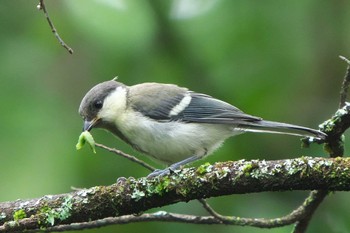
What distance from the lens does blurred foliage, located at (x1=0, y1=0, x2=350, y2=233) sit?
4633 mm

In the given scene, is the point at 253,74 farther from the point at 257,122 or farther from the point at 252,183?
the point at 252,183

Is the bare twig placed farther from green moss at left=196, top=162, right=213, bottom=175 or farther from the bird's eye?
the bird's eye

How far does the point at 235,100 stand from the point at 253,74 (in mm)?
242

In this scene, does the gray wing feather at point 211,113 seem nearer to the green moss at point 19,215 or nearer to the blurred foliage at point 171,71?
the blurred foliage at point 171,71

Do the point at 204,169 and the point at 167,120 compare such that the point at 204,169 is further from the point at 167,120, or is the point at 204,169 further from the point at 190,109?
the point at 190,109

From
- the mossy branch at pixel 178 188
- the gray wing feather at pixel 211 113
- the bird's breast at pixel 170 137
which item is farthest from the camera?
the gray wing feather at pixel 211 113

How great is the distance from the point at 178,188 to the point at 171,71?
2576mm

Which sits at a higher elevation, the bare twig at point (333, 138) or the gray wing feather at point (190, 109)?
the gray wing feather at point (190, 109)

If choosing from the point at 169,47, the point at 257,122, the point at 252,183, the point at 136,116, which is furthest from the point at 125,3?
the point at 252,183

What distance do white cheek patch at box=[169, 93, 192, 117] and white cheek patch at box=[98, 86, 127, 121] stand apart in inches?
11.1

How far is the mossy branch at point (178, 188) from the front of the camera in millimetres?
2516

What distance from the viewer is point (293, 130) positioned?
3.63m

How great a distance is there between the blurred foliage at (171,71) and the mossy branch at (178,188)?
173 cm

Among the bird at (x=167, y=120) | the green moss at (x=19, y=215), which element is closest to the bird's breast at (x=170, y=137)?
the bird at (x=167, y=120)
